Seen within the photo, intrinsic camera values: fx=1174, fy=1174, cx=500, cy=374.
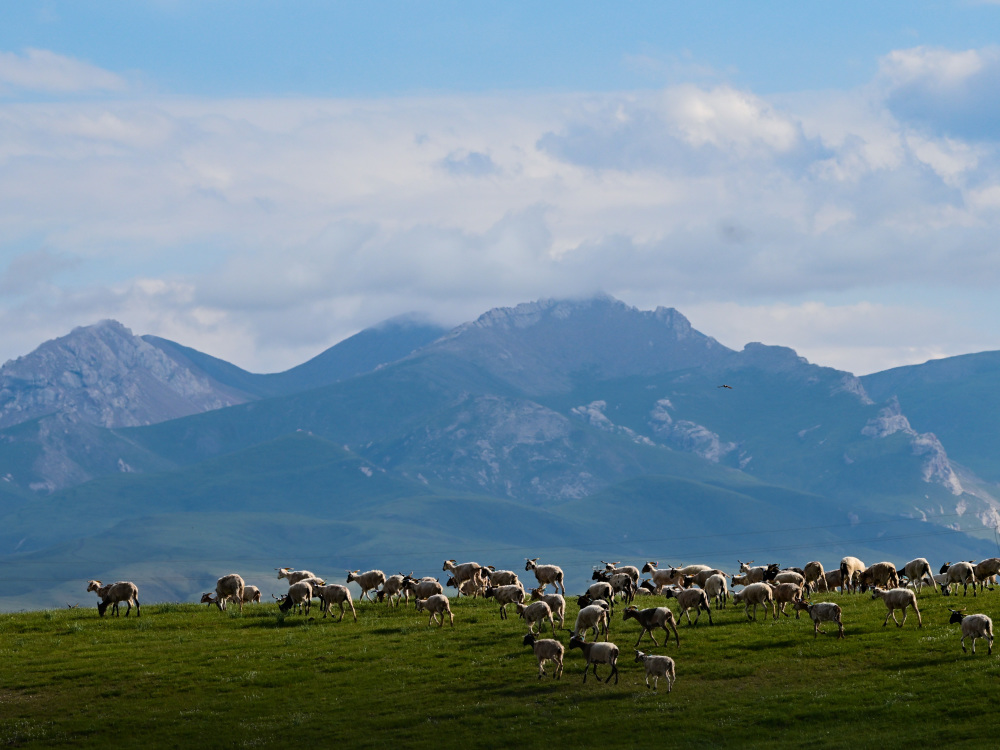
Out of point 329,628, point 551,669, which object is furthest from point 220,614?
point 551,669

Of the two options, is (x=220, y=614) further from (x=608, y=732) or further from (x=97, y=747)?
(x=608, y=732)

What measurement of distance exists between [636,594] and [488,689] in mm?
20363

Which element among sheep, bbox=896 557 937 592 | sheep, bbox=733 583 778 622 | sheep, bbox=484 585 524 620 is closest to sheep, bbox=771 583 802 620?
sheep, bbox=733 583 778 622

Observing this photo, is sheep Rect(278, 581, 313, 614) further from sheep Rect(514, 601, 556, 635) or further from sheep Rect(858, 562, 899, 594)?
sheep Rect(858, 562, 899, 594)

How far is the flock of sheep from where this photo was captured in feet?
144

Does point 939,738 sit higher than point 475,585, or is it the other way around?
point 475,585

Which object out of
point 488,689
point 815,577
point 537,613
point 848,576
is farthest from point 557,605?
point 848,576

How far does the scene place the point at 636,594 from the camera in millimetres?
62094

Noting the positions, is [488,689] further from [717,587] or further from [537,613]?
[717,587]

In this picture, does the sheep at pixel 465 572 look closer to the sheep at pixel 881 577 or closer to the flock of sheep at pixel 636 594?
the flock of sheep at pixel 636 594

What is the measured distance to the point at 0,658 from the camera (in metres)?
51.1

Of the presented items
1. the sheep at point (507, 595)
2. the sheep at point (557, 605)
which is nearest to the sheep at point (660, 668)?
the sheep at point (557, 605)

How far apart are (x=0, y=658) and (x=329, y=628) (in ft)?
46.7

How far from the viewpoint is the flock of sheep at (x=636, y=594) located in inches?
1726
